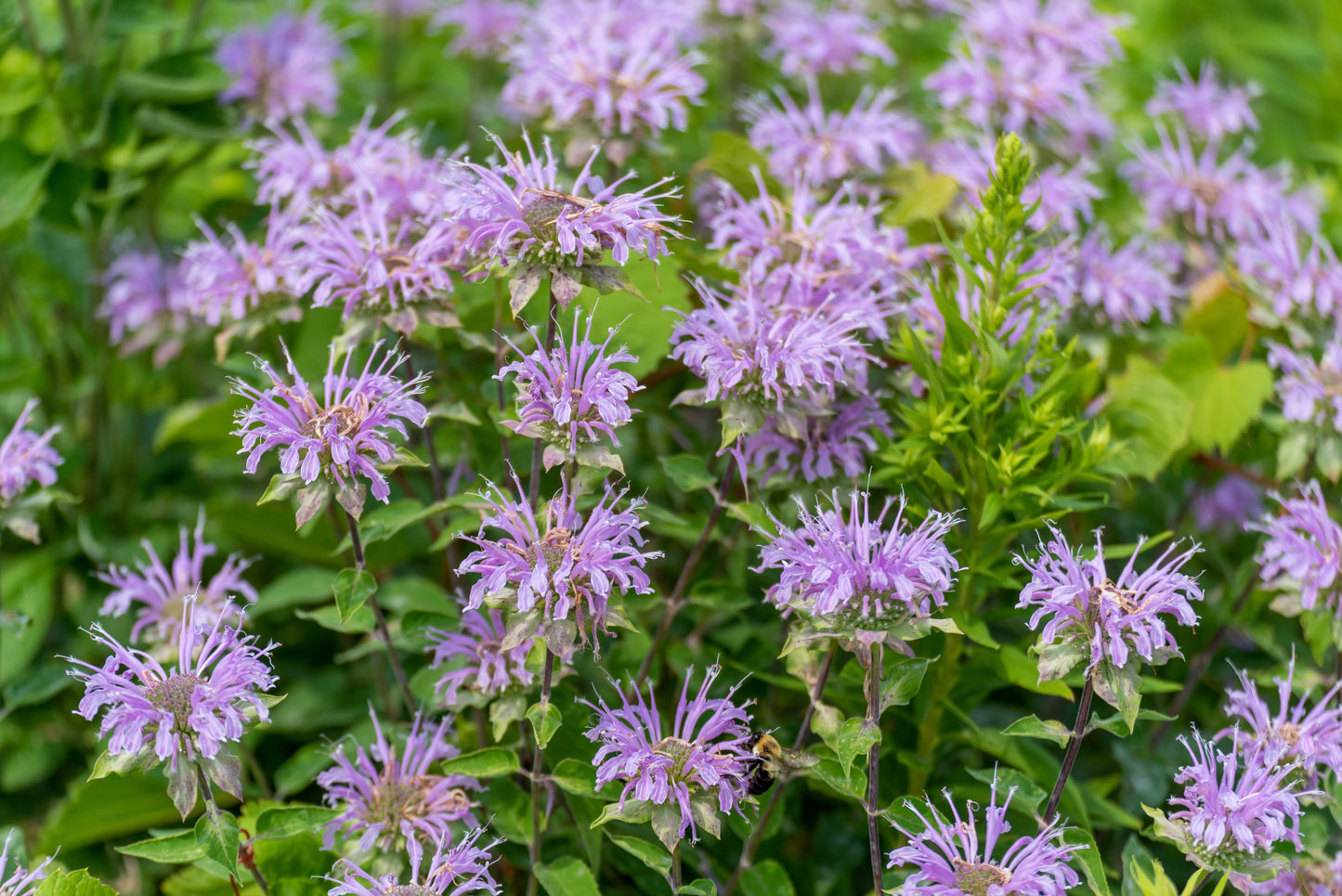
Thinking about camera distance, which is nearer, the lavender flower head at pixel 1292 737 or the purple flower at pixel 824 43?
the lavender flower head at pixel 1292 737

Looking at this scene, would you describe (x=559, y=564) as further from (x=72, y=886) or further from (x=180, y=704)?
(x=72, y=886)

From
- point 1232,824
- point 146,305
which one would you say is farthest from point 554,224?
point 146,305

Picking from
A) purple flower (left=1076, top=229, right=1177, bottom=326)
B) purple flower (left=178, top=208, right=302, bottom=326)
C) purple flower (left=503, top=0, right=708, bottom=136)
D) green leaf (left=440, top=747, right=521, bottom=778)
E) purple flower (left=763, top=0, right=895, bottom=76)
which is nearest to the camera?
green leaf (left=440, top=747, right=521, bottom=778)

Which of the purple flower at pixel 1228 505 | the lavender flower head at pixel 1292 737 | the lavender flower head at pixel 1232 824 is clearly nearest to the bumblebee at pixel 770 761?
the lavender flower head at pixel 1232 824

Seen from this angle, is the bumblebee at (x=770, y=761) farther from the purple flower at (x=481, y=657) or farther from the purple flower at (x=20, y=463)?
the purple flower at (x=20, y=463)

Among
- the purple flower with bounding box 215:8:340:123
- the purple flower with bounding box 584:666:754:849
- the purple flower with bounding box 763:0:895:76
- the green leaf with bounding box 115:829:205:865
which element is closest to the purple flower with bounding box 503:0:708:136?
the purple flower with bounding box 763:0:895:76

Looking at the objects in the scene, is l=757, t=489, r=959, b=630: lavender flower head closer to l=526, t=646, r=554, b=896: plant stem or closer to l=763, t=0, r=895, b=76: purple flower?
l=526, t=646, r=554, b=896: plant stem
